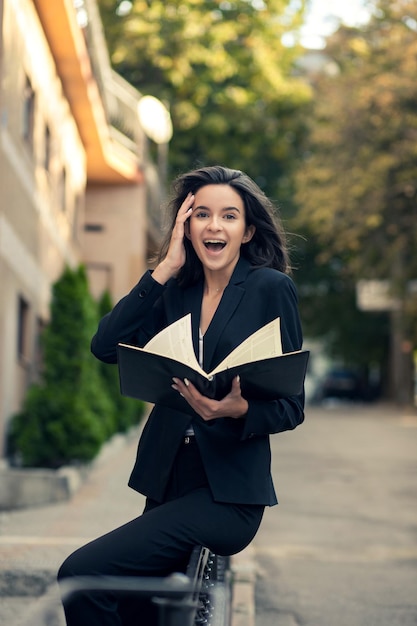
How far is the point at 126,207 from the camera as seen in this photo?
25.0 m

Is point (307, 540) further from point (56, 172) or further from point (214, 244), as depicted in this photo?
point (56, 172)

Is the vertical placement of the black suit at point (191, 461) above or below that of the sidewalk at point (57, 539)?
above

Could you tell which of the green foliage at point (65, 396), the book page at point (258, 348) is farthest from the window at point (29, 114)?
the book page at point (258, 348)

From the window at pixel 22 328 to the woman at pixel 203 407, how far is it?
11.5 metres

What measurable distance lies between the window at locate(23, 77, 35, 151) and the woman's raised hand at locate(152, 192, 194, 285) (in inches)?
Result: 465

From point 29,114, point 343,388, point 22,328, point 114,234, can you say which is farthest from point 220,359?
point 343,388

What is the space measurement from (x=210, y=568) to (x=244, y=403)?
0.80 metres

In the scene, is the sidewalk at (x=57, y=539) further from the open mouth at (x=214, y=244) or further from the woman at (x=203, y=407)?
the open mouth at (x=214, y=244)

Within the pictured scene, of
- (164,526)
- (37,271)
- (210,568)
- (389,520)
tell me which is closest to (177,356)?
(164,526)

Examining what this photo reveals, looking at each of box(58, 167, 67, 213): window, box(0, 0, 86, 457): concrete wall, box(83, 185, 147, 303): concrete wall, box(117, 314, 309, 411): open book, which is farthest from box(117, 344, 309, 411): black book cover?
box(83, 185, 147, 303): concrete wall

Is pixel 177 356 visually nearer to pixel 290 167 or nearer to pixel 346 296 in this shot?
pixel 290 167

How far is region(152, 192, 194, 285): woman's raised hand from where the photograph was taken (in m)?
3.54

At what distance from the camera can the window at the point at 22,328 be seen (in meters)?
15.1

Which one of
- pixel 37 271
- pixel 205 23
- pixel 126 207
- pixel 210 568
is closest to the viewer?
pixel 210 568
